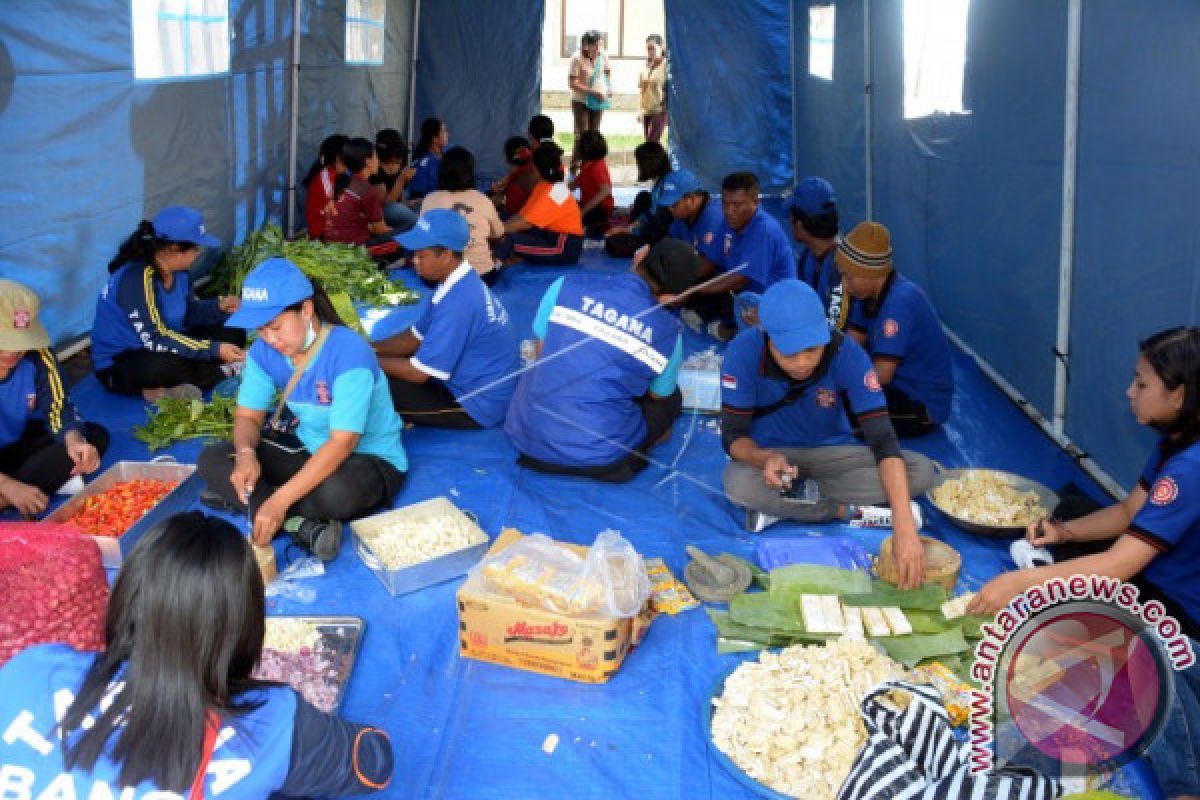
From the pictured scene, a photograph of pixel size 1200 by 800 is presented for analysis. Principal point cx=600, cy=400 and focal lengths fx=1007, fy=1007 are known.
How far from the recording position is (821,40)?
33.7ft

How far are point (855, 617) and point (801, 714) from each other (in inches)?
20.9

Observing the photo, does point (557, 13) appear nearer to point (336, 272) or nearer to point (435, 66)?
point (435, 66)

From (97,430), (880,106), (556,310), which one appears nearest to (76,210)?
(97,430)

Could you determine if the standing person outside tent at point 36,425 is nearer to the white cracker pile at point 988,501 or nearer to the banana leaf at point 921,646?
the banana leaf at point 921,646

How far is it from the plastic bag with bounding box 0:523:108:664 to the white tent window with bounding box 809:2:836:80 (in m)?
8.92

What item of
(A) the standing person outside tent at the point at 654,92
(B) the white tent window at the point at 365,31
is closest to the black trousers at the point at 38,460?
(B) the white tent window at the point at 365,31

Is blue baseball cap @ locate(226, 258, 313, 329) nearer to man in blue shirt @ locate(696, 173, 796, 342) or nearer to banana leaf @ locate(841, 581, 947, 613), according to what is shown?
banana leaf @ locate(841, 581, 947, 613)

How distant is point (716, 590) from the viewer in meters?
3.35

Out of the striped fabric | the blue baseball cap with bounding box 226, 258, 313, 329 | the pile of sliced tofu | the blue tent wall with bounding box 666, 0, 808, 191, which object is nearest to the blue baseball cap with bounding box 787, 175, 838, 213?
the pile of sliced tofu

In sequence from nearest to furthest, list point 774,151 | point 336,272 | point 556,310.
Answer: point 556,310, point 336,272, point 774,151

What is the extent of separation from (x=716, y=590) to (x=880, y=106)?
6088 mm

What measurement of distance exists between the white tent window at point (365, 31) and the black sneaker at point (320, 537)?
7555 millimetres

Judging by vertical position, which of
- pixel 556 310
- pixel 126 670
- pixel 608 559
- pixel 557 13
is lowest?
pixel 608 559

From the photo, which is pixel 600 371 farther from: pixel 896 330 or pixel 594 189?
pixel 594 189
